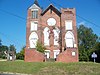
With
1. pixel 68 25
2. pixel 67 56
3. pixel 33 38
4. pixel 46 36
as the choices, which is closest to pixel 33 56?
pixel 67 56

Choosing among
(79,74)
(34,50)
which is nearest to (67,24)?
(34,50)

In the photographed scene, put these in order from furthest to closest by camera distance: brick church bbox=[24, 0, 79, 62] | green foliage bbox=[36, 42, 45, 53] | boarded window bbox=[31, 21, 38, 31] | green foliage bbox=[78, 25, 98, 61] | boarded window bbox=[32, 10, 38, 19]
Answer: green foliage bbox=[78, 25, 98, 61] < boarded window bbox=[32, 10, 38, 19] < boarded window bbox=[31, 21, 38, 31] < brick church bbox=[24, 0, 79, 62] < green foliage bbox=[36, 42, 45, 53]

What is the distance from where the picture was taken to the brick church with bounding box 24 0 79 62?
1825 inches

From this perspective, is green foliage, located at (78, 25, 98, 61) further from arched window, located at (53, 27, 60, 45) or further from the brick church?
the brick church

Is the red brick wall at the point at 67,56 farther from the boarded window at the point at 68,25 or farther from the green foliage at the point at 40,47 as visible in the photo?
the boarded window at the point at 68,25

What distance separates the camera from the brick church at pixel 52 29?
4634cm

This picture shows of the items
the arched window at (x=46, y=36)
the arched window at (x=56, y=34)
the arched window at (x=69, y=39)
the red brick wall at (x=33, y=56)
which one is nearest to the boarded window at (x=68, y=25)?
the arched window at (x=69, y=39)

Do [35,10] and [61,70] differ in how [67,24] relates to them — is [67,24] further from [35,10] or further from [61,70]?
[61,70]

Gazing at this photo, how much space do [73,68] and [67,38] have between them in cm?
2116

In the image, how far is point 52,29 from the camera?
47.9 metres

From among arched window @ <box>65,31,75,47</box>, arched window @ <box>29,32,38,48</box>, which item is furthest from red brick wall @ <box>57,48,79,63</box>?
arched window @ <box>29,32,38,48</box>

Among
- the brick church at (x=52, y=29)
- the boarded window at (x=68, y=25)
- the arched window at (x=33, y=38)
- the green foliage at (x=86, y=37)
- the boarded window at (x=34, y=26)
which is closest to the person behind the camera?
the brick church at (x=52, y=29)

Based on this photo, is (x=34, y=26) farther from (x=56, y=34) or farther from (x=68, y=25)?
(x=68, y=25)

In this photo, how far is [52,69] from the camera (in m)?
25.3
